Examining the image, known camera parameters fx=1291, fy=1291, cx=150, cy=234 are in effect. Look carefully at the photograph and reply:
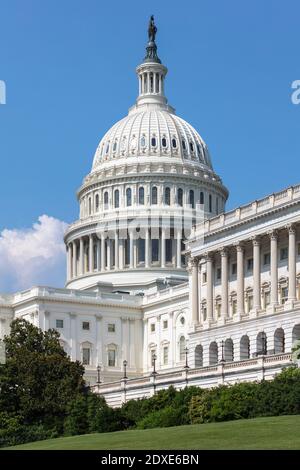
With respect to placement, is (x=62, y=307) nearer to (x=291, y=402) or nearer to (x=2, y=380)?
(x=2, y=380)

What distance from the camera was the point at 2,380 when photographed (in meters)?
127

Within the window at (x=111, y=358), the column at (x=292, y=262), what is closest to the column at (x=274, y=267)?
the column at (x=292, y=262)

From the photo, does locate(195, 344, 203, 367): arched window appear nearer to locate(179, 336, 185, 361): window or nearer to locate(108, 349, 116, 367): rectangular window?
locate(179, 336, 185, 361): window

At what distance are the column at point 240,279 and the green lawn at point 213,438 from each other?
52.3 meters

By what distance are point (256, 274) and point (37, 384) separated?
99.8ft

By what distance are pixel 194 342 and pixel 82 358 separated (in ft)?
111

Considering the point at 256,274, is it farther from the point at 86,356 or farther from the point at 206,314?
the point at 86,356

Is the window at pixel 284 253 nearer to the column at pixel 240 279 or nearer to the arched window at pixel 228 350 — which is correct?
the column at pixel 240 279

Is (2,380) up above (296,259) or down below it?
below

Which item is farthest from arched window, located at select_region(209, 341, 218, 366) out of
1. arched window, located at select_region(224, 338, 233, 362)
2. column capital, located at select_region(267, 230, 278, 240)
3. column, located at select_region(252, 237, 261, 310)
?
column capital, located at select_region(267, 230, 278, 240)

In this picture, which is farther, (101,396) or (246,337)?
(246,337)

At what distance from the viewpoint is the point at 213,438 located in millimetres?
77812

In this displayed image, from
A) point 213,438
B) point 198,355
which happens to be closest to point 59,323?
point 198,355
